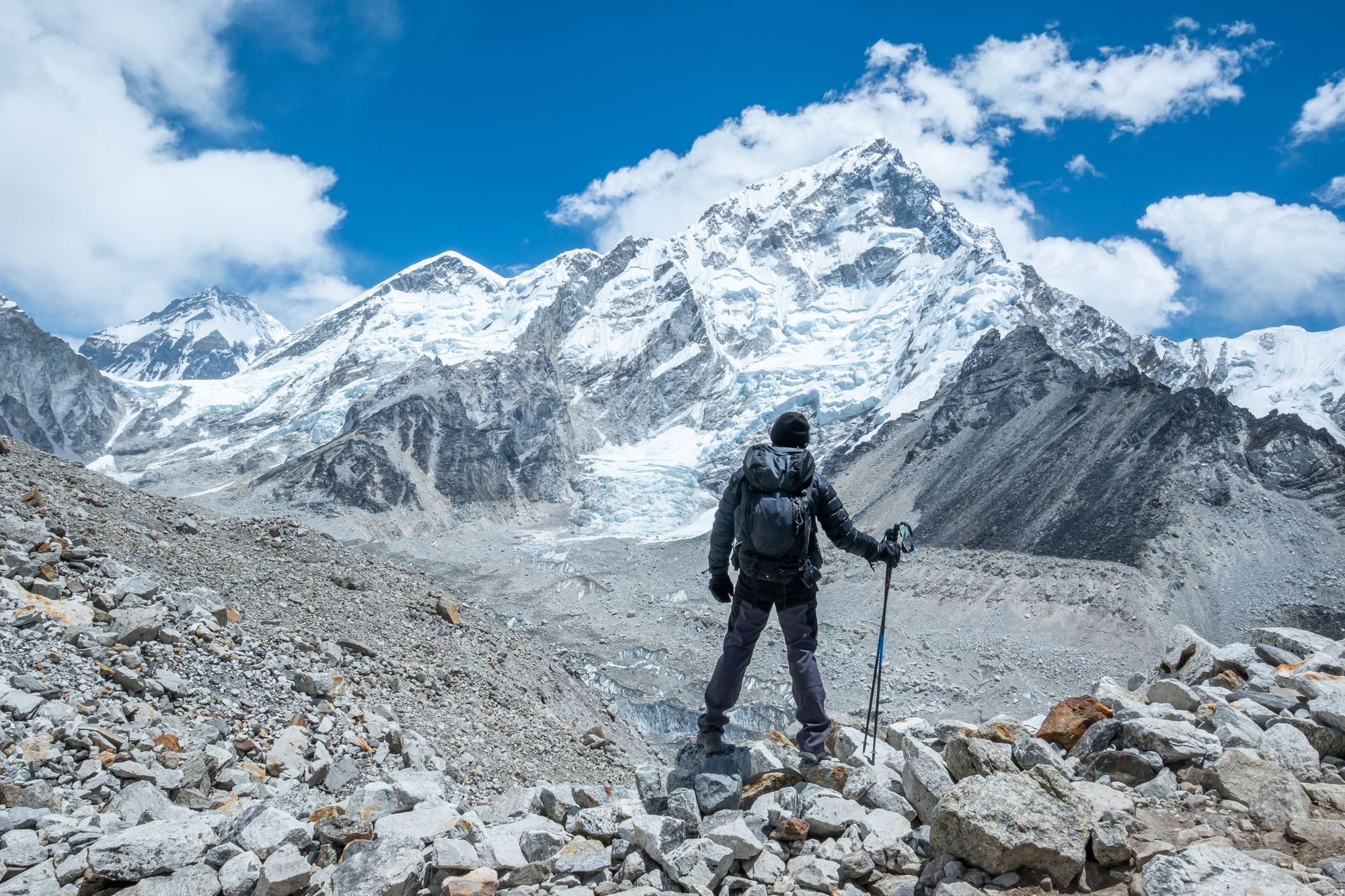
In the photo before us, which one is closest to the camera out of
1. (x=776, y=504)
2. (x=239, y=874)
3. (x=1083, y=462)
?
(x=239, y=874)

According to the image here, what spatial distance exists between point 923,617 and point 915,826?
160 ft

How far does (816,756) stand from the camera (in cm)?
677

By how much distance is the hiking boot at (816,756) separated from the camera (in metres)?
6.69

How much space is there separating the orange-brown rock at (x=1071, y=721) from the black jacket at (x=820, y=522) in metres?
2.01

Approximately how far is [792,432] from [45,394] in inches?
9134

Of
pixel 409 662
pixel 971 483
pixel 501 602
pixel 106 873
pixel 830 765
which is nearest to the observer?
pixel 106 873

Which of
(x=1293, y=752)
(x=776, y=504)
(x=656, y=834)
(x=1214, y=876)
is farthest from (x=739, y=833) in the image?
(x=1293, y=752)

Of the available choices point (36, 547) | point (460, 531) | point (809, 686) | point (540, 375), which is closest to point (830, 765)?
point (809, 686)

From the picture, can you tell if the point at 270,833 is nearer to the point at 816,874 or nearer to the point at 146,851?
the point at 146,851

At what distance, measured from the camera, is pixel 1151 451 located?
59750 mm

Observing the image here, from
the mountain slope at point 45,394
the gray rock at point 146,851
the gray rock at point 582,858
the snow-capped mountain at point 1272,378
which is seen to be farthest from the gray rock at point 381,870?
the mountain slope at point 45,394

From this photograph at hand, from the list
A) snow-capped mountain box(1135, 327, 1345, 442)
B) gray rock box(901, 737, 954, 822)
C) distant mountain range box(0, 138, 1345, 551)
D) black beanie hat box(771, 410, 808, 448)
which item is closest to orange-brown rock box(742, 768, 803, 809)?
gray rock box(901, 737, 954, 822)

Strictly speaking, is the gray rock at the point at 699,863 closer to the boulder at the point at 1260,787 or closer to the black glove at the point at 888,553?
the black glove at the point at 888,553

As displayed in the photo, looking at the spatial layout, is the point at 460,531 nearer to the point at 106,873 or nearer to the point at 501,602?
the point at 501,602
